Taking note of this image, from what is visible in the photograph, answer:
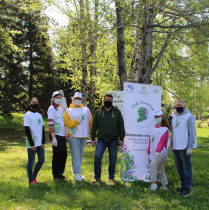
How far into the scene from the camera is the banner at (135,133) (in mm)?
6422

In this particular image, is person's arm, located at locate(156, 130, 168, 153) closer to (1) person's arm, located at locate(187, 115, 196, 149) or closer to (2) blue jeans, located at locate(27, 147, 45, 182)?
(1) person's arm, located at locate(187, 115, 196, 149)

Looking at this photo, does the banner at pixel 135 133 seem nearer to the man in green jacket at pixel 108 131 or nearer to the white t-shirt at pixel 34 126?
the man in green jacket at pixel 108 131

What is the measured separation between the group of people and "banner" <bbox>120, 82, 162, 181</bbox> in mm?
356

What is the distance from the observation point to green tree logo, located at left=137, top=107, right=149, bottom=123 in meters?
6.50

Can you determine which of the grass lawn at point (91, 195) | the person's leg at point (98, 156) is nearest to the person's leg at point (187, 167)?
the grass lawn at point (91, 195)

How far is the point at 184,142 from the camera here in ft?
17.9

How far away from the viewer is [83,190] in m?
5.45

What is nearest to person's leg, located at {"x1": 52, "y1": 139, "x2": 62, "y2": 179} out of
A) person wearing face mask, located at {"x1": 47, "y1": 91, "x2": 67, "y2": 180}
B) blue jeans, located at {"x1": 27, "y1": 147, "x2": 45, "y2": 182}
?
person wearing face mask, located at {"x1": 47, "y1": 91, "x2": 67, "y2": 180}

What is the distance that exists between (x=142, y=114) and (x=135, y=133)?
1.70 feet

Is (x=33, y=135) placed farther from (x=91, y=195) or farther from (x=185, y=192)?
(x=185, y=192)

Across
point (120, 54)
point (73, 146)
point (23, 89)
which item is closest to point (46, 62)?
point (23, 89)

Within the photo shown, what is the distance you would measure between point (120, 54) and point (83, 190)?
5.07m

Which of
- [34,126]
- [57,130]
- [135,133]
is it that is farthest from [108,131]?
[34,126]

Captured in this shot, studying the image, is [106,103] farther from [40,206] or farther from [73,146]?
[40,206]
